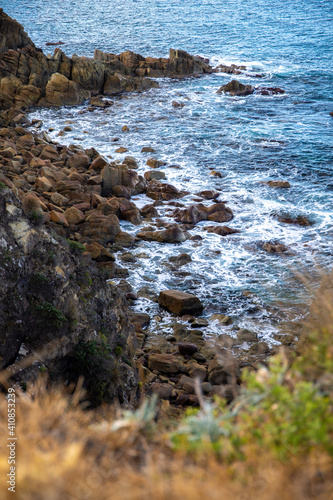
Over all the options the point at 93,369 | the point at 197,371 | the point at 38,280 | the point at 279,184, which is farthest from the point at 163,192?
the point at 93,369

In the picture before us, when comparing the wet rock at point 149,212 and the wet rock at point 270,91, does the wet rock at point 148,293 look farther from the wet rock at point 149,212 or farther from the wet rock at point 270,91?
the wet rock at point 270,91

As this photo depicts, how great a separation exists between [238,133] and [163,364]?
70.0 feet

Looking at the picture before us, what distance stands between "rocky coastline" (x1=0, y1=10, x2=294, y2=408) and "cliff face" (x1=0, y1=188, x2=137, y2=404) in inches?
0.7

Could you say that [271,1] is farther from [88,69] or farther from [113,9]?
[88,69]

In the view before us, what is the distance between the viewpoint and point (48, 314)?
754cm

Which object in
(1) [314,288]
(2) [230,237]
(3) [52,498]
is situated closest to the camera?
(3) [52,498]

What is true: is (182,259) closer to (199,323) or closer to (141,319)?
(199,323)

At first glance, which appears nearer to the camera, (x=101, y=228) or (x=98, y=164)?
(x=101, y=228)

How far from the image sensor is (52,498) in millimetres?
2271

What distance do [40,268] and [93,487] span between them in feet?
19.1

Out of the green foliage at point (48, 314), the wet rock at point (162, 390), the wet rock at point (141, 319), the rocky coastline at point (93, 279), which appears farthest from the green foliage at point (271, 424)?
the wet rock at point (141, 319)

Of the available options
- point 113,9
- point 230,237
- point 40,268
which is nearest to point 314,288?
point 230,237

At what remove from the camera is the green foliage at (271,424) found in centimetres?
273

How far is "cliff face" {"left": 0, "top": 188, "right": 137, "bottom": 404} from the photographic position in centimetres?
717
